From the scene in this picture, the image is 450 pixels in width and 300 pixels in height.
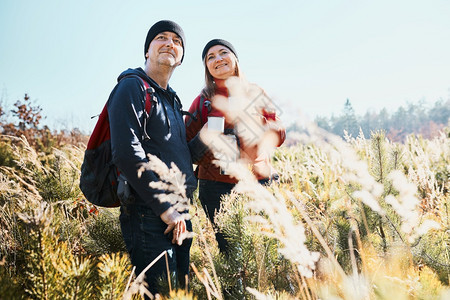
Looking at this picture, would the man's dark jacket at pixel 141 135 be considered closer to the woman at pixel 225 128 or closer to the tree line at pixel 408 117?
the woman at pixel 225 128

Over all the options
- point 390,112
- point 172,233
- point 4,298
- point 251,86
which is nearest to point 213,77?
point 251,86

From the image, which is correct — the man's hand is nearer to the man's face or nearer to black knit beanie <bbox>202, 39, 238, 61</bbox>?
the man's face

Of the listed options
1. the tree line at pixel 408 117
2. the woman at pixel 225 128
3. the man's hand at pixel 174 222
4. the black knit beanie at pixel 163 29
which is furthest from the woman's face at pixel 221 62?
the tree line at pixel 408 117

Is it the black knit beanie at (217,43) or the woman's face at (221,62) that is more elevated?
the black knit beanie at (217,43)

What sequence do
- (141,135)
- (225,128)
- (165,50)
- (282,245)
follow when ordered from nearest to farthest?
(141,135) → (282,245) → (165,50) → (225,128)

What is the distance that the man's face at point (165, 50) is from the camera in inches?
85.7

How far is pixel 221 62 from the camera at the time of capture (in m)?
2.79

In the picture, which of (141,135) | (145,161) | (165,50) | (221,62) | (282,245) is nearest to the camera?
(145,161)

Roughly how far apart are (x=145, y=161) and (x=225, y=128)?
0.98 metres

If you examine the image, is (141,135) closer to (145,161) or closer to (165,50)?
(145,161)

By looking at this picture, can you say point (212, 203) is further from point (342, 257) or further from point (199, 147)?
point (342, 257)

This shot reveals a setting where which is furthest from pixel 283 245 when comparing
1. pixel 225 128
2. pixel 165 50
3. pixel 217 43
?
pixel 217 43

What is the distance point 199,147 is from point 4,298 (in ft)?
4.81

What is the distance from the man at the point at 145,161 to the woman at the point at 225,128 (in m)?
0.41
